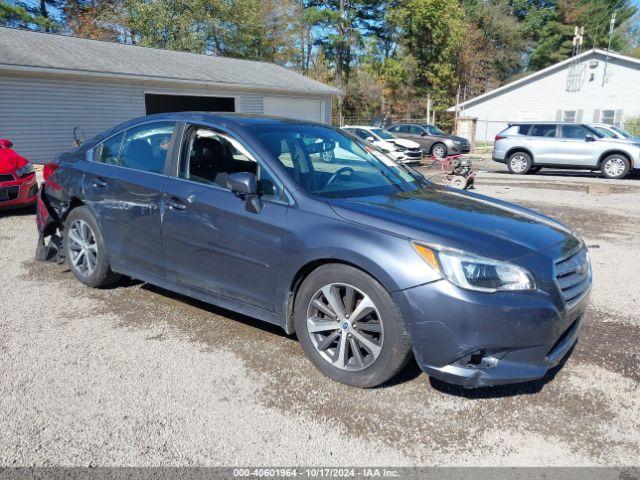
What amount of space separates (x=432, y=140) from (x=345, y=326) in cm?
2264

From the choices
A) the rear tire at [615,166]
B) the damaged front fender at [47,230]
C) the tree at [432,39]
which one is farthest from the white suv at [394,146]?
the tree at [432,39]

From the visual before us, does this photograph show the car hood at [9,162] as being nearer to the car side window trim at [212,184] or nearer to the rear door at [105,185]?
the rear door at [105,185]

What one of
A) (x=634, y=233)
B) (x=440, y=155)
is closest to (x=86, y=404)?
(x=634, y=233)

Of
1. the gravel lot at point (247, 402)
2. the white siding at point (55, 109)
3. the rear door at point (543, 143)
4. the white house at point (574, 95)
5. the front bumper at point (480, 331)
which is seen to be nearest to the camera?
the gravel lot at point (247, 402)

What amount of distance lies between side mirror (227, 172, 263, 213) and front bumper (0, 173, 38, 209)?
6.03 metres

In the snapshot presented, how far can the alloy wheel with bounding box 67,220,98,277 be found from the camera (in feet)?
15.9

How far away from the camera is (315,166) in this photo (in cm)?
397

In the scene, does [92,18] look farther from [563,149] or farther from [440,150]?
[563,149]

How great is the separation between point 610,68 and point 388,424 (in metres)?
36.7

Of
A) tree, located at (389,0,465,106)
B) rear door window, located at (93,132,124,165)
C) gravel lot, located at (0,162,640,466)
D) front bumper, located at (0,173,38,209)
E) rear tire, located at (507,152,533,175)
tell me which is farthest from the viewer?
tree, located at (389,0,465,106)

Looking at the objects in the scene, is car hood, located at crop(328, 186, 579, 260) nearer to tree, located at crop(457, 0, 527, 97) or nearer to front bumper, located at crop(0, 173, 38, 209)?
front bumper, located at crop(0, 173, 38, 209)

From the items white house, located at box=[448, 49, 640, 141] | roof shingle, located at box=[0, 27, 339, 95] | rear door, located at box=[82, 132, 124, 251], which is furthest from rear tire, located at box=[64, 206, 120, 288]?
white house, located at box=[448, 49, 640, 141]

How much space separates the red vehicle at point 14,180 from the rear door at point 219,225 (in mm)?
5245

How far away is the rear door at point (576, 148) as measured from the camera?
1606 cm
